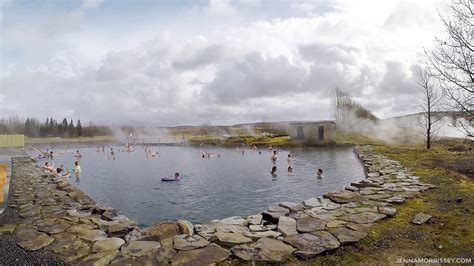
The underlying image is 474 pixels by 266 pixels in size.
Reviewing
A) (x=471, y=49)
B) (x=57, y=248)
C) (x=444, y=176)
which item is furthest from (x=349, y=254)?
(x=471, y=49)

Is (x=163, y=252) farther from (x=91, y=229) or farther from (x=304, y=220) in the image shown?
(x=304, y=220)

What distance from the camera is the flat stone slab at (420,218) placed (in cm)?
539

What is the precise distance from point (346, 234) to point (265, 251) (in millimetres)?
1444

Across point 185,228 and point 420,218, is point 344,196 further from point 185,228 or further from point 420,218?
point 185,228

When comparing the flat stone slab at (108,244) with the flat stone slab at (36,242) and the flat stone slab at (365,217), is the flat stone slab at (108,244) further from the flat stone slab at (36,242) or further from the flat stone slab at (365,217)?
the flat stone slab at (365,217)

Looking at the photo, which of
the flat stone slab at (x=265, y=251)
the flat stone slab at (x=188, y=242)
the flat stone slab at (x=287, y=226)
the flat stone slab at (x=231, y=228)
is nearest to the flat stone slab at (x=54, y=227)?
the flat stone slab at (x=188, y=242)

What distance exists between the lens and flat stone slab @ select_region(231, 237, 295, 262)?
13.5 ft

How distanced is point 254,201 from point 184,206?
244 centimetres

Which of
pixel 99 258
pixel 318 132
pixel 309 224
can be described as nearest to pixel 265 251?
pixel 309 224

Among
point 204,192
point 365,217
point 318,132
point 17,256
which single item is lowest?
point 204,192

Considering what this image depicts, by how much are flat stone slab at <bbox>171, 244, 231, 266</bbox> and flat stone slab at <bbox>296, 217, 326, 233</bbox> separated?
153 centimetres

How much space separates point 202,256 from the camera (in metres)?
4.19

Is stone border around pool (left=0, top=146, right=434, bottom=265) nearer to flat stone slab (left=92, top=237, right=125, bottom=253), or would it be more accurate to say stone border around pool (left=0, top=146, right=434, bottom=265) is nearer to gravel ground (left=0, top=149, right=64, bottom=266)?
flat stone slab (left=92, top=237, right=125, bottom=253)

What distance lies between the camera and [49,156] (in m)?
31.4
